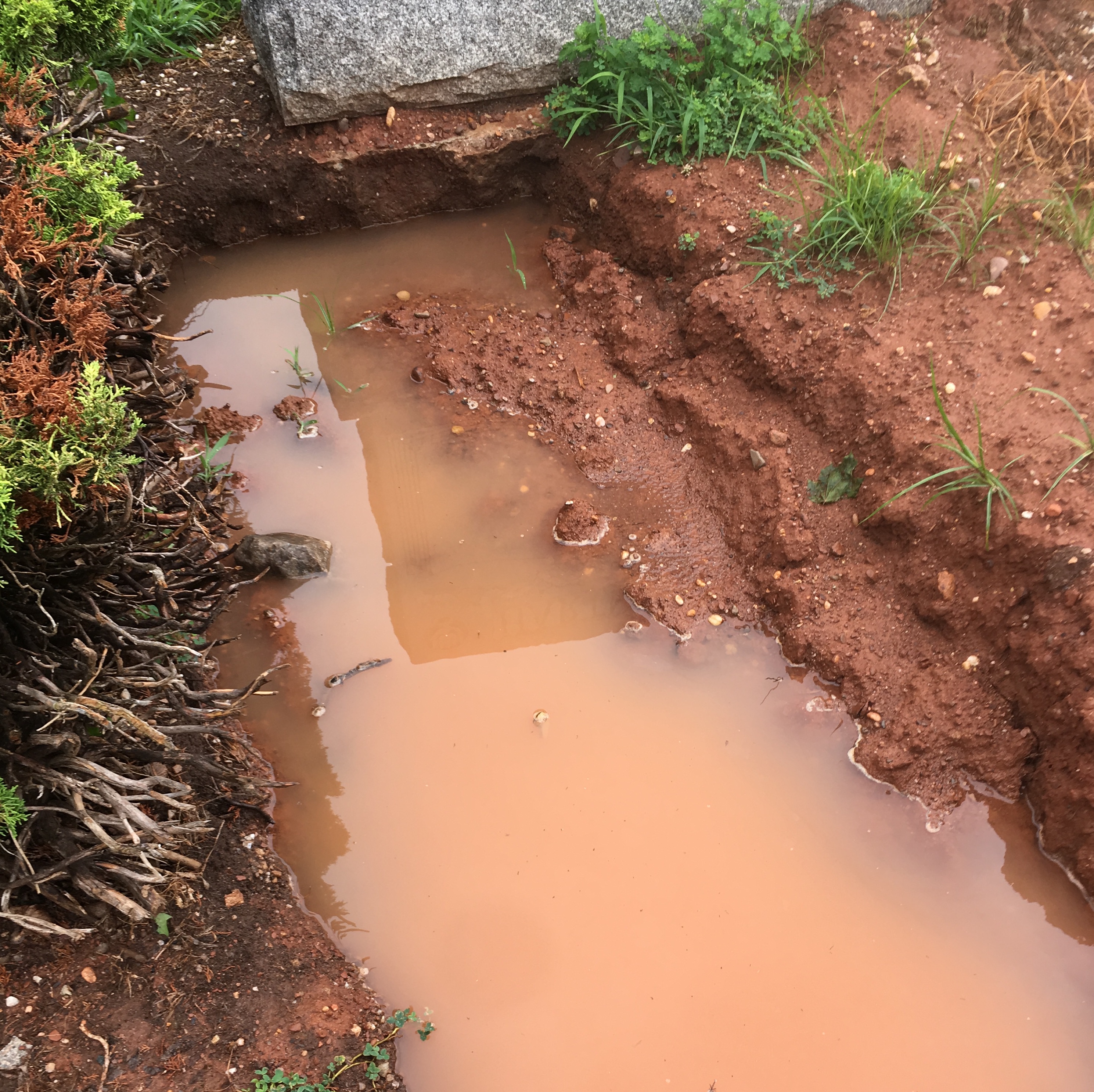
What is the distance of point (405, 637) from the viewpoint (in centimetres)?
289

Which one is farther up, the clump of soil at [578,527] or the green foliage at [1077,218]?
the green foliage at [1077,218]

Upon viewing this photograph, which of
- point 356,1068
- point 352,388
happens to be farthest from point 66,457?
point 352,388

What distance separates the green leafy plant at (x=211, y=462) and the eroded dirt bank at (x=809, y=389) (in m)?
0.95

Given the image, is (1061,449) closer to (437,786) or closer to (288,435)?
(437,786)

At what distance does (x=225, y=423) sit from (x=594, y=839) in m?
2.21

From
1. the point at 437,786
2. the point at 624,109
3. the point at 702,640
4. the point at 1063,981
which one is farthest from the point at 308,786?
the point at 624,109

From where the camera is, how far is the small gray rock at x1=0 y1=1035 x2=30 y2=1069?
1.85 m

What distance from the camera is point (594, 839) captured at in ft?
8.31

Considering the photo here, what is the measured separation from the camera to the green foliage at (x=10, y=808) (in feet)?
5.86

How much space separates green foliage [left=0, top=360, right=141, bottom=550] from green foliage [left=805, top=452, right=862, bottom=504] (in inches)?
87.3

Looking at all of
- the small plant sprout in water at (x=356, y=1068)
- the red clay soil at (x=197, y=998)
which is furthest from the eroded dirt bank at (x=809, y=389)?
the red clay soil at (x=197, y=998)

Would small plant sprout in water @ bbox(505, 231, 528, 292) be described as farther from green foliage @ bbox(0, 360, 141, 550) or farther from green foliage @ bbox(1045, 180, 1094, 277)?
green foliage @ bbox(0, 360, 141, 550)

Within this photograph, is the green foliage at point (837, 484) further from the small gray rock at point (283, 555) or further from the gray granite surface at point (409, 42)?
the gray granite surface at point (409, 42)

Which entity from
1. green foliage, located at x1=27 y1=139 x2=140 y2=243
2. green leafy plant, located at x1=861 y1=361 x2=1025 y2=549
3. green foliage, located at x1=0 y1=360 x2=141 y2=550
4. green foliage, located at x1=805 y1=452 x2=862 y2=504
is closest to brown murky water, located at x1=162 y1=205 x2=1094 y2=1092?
green foliage, located at x1=805 y1=452 x2=862 y2=504
